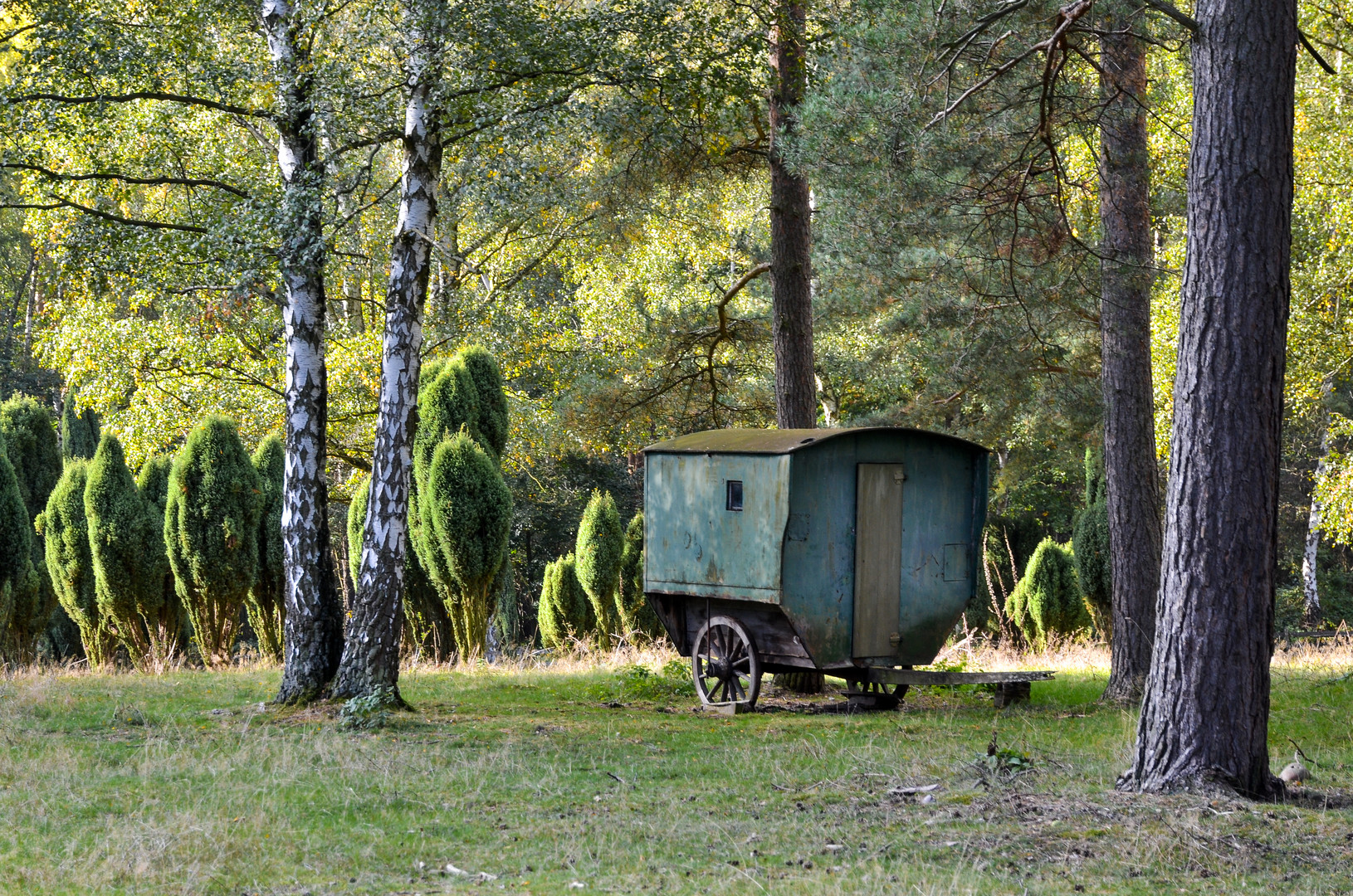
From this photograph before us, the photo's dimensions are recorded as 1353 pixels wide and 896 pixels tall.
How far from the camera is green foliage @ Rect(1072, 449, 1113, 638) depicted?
16.6 metres

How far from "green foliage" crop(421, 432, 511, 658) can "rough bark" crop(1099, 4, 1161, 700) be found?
6.76m

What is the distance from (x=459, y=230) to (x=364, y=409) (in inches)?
198

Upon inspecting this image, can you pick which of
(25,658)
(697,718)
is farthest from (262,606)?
(697,718)

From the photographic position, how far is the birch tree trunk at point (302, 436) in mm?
9805

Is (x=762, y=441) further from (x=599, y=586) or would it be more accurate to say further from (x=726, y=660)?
(x=599, y=586)

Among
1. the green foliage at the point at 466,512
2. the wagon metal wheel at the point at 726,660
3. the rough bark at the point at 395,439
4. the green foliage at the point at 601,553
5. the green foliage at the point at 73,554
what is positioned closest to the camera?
the rough bark at the point at 395,439

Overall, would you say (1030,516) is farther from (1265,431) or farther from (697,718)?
(1265,431)

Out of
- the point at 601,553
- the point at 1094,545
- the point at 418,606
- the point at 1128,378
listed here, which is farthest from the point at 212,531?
the point at 1094,545

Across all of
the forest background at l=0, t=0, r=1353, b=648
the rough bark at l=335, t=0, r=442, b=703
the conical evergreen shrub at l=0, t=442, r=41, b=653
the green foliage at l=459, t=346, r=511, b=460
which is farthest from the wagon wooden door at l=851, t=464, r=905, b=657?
the conical evergreen shrub at l=0, t=442, r=41, b=653

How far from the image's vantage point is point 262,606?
15.5 metres

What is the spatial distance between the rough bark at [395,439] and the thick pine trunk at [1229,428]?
18.5 feet

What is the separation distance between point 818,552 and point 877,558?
1.99ft

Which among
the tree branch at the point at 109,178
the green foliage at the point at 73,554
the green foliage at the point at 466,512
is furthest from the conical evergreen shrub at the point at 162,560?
the tree branch at the point at 109,178

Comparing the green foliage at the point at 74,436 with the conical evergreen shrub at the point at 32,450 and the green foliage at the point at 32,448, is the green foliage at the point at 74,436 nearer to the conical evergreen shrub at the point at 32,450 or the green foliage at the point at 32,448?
the conical evergreen shrub at the point at 32,450
